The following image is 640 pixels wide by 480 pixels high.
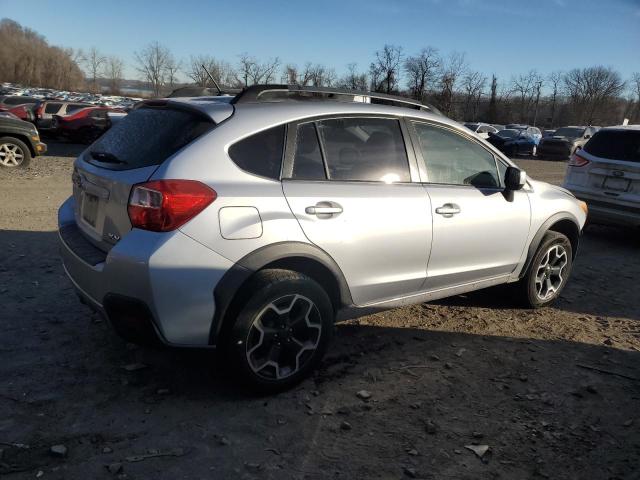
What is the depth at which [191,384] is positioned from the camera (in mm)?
3285

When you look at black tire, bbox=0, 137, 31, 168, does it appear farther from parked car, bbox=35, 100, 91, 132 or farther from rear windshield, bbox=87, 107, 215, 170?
parked car, bbox=35, 100, 91, 132

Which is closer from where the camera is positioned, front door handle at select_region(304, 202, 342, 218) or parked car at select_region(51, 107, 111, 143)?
front door handle at select_region(304, 202, 342, 218)

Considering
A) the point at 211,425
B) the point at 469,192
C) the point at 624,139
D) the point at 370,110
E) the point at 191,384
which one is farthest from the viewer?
the point at 624,139

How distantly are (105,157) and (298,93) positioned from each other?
50.5 inches

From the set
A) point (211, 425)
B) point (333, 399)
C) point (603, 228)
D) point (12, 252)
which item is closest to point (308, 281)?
point (333, 399)

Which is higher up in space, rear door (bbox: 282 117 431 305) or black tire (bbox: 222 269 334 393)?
rear door (bbox: 282 117 431 305)

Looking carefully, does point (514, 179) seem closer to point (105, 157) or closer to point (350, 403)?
point (350, 403)

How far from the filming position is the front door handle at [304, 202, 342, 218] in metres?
3.10

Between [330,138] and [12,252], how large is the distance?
3.98 metres

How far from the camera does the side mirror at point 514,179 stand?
415 cm

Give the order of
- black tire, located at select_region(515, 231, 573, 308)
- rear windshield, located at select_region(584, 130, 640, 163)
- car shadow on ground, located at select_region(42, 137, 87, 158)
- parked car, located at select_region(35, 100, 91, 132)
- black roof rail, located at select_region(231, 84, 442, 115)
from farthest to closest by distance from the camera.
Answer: parked car, located at select_region(35, 100, 91, 132) → car shadow on ground, located at select_region(42, 137, 87, 158) → rear windshield, located at select_region(584, 130, 640, 163) → black tire, located at select_region(515, 231, 573, 308) → black roof rail, located at select_region(231, 84, 442, 115)

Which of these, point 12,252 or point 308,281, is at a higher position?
point 308,281

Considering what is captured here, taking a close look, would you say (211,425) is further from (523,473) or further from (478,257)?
(478,257)

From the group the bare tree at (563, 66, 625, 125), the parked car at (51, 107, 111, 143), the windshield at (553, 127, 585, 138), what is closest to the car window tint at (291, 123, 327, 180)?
the parked car at (51, 107, 111, 143)
